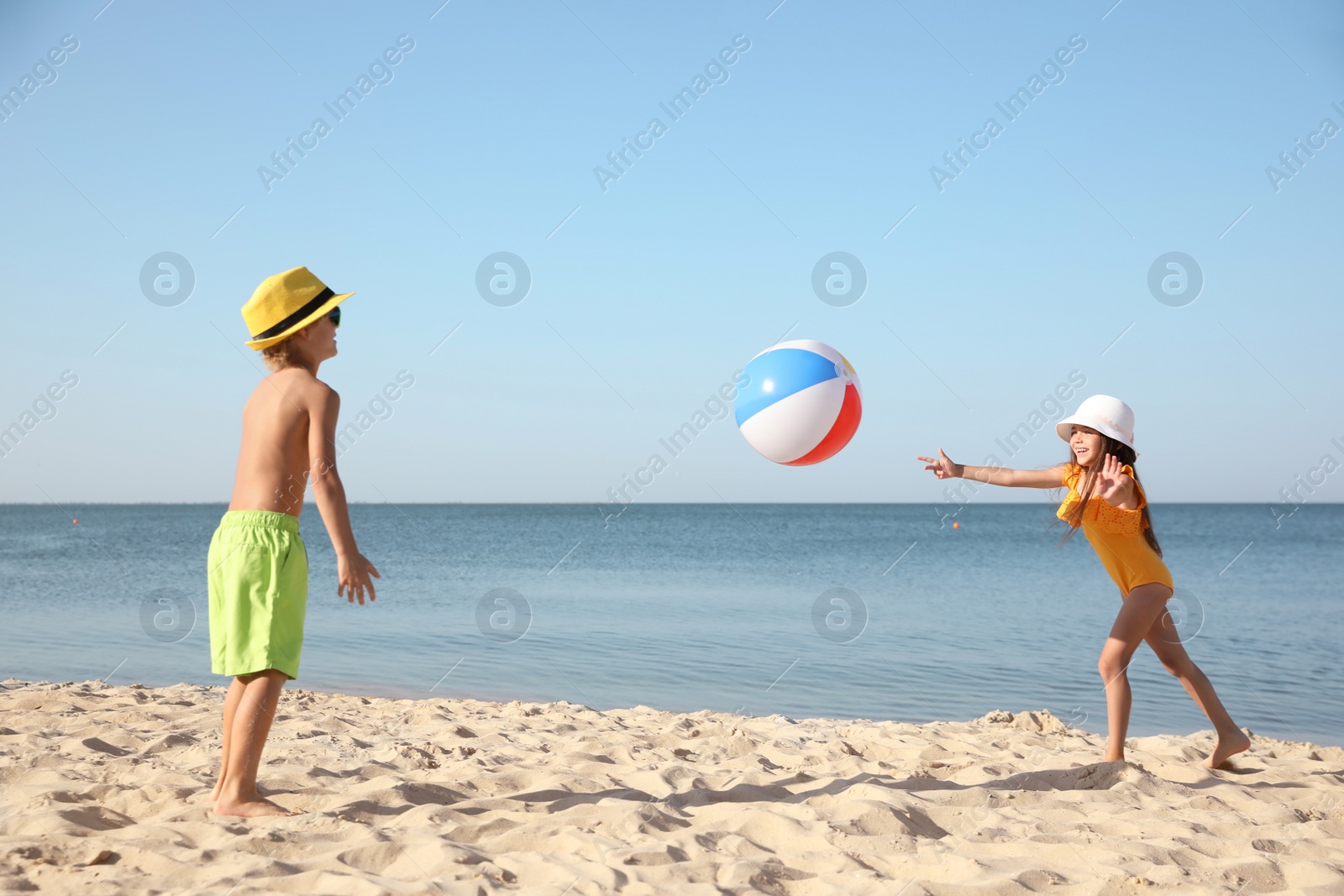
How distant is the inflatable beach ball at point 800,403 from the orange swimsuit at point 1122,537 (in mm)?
1219

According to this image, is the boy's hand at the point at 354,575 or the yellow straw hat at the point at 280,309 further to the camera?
the yellow straw hat at the point at 280,309

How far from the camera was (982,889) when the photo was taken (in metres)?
2.93

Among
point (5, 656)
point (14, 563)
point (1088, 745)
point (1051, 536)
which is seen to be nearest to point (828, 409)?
point (1088, 745)

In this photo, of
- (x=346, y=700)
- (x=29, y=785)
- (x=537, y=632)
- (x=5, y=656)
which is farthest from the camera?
(x=537, y=632)

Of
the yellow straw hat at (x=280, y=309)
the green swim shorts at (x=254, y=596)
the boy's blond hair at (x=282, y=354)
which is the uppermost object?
the yellow straw hat at (x=280, y=309)

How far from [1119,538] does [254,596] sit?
4046 millimetres

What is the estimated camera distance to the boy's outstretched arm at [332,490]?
3305 mm

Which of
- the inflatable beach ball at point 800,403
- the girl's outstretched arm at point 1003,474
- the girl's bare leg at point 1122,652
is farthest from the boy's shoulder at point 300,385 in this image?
the girl's bare leg at point 1122,652

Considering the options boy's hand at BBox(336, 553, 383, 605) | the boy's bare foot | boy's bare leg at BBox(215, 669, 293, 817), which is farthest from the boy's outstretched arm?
the boy's bare foot

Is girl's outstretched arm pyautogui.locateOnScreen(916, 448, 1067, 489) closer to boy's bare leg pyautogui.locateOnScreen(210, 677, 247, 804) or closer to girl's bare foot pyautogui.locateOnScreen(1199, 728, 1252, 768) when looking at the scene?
girl's bare foot pyautogui.locateOnScreen(1199, 728, 1252, 768)

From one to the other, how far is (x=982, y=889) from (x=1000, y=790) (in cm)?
136

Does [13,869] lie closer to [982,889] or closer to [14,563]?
[982,889]

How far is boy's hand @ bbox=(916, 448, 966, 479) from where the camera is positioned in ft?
15.4

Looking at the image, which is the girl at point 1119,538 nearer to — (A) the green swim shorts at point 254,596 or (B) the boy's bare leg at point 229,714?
(A) the green swim shorts at point 254,596
